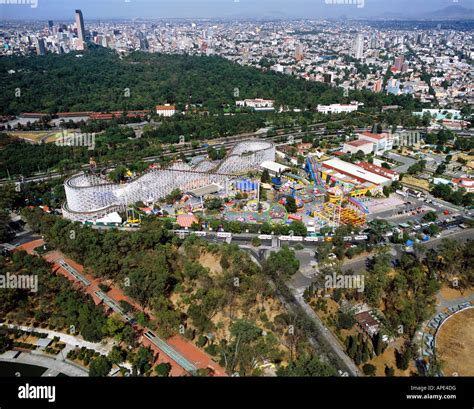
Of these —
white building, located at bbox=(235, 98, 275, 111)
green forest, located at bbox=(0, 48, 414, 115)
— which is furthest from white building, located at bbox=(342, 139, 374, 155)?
white building, located at bbox=(235, 98, 275, 111)

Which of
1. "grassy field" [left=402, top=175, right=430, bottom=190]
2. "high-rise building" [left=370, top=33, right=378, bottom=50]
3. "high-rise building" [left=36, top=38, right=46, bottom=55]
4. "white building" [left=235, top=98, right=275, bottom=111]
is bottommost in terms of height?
"grassy field" [left=402, top=175, right=430, bottom=190]

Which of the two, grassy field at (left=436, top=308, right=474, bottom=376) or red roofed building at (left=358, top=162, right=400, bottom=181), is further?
red roofed building at (left=358, top=162, right=400, bottom=181)

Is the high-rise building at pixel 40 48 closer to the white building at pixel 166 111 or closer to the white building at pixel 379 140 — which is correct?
the white building at pixel 166 111

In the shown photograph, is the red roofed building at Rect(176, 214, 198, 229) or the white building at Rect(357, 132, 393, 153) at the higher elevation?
the white building at Rect(357, 132, 393, 153)

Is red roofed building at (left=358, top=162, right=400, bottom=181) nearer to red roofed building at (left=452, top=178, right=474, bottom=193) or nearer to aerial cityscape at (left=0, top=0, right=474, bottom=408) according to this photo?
aerial cityscape at (left=0, top=0, right=474, bottom=408)

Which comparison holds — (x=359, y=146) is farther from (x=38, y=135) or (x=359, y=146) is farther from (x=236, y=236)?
(x=38, y=135)
